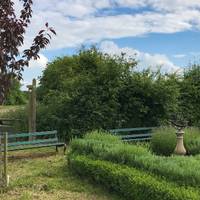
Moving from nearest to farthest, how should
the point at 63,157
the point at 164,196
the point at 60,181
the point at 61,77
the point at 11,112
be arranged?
the point at 164,196
the point at 60,181
the point at 63,157
the point at 11,112
the point at 61,77

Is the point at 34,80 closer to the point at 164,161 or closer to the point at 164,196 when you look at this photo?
the point at 164,161

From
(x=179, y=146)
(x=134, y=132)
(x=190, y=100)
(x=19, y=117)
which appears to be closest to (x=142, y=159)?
(x=179, y=146)

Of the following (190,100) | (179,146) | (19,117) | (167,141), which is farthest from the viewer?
(190,100)

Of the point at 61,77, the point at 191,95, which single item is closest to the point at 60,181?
the point at 191,95

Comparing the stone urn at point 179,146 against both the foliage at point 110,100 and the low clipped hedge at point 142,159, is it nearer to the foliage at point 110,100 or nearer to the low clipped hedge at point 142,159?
the low clipped hedge at point 142,159

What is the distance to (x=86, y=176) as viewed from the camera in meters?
10.3

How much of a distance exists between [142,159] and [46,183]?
1959 millimetres

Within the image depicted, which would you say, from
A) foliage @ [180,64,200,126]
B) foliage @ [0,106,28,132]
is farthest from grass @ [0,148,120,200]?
foliage @ [180,64,200,126]

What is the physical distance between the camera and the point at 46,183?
991 cm

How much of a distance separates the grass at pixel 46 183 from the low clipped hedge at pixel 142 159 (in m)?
0.66

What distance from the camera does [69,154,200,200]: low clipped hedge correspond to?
7.46m

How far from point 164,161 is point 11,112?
10587mm

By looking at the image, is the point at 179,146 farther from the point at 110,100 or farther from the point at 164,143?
the point at 110,100

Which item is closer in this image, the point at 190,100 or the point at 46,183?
the point at 46,183
